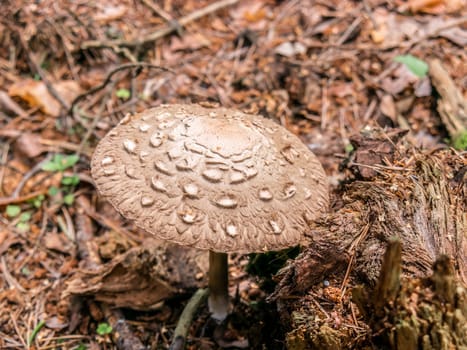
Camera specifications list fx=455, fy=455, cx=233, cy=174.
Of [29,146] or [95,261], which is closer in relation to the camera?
[95,261]

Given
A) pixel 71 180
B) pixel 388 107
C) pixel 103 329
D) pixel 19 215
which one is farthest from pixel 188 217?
pixel 388 107

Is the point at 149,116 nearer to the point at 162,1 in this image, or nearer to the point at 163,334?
the point at 163,334

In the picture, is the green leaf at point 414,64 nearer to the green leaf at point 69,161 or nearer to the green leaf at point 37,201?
the green leaf at point 69,161

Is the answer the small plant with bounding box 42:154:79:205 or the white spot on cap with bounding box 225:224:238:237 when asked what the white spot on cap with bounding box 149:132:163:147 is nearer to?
the white spot on cap with bounding box 225:224:238:237

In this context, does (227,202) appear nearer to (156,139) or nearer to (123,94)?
(156,139)

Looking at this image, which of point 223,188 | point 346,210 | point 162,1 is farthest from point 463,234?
point 162,1

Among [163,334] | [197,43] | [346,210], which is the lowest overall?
Result: [163,334]
